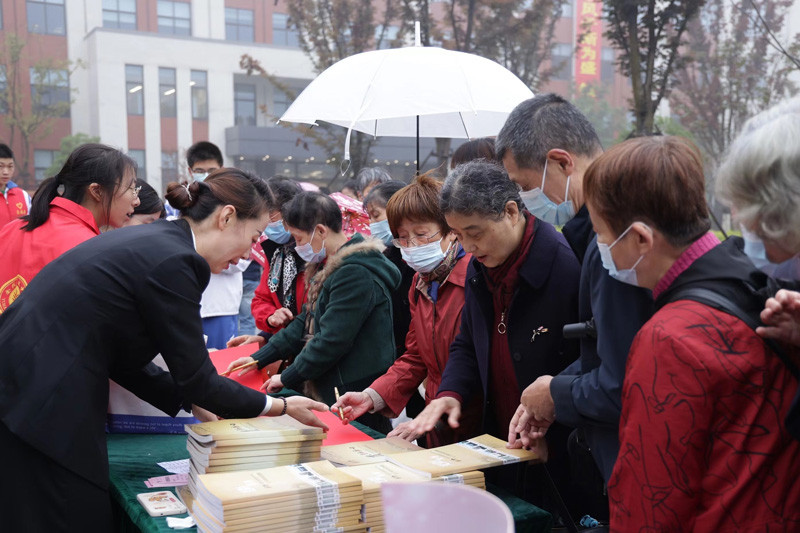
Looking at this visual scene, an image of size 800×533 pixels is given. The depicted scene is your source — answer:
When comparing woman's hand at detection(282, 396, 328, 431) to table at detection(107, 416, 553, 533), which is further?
woman's hand at detection(282, 396, 328, 431)

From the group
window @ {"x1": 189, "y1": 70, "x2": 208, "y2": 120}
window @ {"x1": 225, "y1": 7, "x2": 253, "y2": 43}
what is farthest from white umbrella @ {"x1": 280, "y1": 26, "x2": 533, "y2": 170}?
window @ {"x1": 189, "y1": 70, "x2": 208, "y2": 120}

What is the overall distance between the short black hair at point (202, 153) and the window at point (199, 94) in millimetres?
13651

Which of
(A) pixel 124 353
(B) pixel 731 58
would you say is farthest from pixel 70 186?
(B) pixel 731 58

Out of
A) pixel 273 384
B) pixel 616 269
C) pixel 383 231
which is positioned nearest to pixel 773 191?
pixel 616 269

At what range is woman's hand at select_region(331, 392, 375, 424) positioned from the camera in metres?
2.56

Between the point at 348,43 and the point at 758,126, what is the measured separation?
923cm

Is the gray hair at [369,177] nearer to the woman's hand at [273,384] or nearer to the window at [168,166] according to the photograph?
the woman's hand at [273,384]

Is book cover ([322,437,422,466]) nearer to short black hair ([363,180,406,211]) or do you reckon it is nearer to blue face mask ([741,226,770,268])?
blue face mask ([741,226,770,268])

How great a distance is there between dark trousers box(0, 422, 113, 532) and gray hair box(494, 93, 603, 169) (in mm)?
1525

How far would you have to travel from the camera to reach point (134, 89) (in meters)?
17.6

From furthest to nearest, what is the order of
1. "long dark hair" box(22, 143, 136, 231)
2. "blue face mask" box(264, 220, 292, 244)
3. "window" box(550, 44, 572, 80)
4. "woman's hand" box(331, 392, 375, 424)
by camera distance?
"window" box(550, 44, 572, 80) → "blue face mask" box(264, 220, 292, 244) → "long dark hair" box(22, 143, 136, 231) → "woman's hand" box(331, 392, 375, 424)

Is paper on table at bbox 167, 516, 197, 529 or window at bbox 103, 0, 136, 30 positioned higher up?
window at bbox 103, 0, 136, 30

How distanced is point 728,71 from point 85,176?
262 inches

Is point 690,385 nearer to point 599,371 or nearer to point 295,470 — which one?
point 599,371
